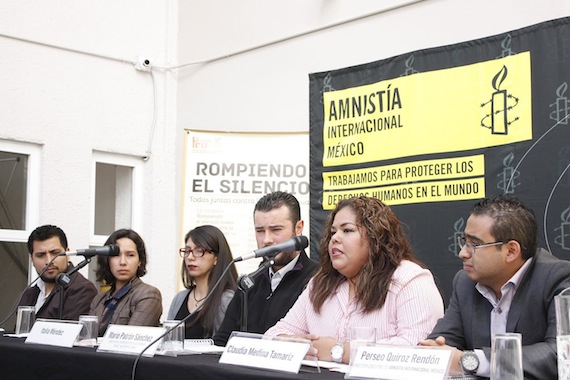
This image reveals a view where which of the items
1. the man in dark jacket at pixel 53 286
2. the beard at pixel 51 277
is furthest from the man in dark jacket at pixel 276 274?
the beard at pixel 51 277

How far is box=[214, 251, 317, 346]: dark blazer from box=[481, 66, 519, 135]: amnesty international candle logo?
0.88 meters

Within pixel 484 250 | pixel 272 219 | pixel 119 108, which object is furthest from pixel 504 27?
pixel 119 108

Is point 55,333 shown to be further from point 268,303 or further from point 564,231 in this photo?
point 564,231

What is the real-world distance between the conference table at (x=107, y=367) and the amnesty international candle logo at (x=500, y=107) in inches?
55.9

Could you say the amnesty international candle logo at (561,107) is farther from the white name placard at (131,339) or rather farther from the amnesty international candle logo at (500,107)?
the white name placard at (131,339)

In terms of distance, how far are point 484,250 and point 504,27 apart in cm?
161

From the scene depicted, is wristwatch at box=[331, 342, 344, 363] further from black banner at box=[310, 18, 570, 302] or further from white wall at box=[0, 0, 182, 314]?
white wall at box=[0, 0, 182, 314]

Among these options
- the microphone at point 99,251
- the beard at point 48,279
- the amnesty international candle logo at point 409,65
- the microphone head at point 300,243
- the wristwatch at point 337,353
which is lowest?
the wristwatch at point 337,353

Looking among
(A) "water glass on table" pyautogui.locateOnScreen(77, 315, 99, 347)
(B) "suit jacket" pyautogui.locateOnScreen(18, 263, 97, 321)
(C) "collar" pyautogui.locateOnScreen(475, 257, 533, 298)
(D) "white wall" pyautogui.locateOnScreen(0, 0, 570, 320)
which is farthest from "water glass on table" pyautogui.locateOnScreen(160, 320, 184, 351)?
(D) "white wall" pyautogui.locateOnScreen(0, 0, 570, 320)

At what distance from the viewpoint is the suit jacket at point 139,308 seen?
3416mm

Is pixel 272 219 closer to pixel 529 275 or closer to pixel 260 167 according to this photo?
pixel 529 275

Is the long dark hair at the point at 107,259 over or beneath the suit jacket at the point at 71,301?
over

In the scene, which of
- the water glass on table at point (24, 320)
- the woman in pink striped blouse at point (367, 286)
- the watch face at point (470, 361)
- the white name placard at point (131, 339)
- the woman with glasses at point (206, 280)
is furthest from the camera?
the woman with glasses at point (206, 280)

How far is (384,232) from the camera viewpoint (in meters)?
2.50
